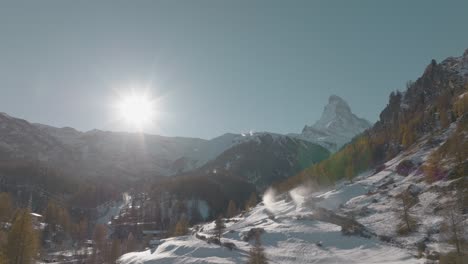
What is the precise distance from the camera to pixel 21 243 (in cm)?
7250

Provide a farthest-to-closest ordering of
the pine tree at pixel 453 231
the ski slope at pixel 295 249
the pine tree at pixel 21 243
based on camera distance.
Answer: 1. the ski slope at pixel 295 249
2. the pine tree at pixel 21 243
3. the pine tree at pixel 453 231

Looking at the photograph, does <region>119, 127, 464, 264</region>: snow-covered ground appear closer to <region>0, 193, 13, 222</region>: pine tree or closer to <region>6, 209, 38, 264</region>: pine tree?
<region>6, 209, 38, 264</region>: pine tree

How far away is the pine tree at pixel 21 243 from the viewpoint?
71.8 meters

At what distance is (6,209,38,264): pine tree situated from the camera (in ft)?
235

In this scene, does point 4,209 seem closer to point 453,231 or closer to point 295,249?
point 295,249

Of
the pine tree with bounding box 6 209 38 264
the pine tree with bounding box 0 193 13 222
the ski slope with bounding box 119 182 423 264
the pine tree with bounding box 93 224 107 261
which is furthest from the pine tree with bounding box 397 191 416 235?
the pine tree with bounding box 0 193 13 222

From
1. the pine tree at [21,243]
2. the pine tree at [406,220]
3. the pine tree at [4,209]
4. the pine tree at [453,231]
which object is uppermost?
the pine tree at [4,209]

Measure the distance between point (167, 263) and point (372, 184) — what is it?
82.2 m

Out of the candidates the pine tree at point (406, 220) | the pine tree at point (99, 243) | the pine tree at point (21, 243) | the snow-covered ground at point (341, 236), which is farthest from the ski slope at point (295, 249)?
the pine tree at point (99, 243)

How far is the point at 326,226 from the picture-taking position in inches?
3976

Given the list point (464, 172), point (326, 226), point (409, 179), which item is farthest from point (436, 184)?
point (326, 226)

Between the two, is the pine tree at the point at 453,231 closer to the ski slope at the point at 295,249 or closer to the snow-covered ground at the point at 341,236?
A: the snow-covered ground at the point at 341,236

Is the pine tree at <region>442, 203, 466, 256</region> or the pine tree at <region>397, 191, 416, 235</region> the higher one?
the pine tree at <region>397, 191, 416, 235</region>

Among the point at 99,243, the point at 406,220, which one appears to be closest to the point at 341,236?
the point at 406,220
